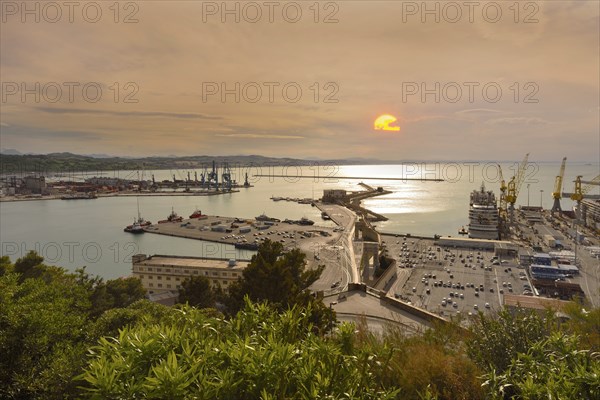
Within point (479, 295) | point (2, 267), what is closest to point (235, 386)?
point (2, 267)

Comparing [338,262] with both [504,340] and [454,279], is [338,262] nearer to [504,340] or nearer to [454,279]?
[454,279]

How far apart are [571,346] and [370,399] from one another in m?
1.48

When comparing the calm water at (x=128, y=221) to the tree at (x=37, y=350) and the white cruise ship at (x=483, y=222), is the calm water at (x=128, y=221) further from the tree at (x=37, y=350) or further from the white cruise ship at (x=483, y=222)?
the tree at (x=37, y=350)

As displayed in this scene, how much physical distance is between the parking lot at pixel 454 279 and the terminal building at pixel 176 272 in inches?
234

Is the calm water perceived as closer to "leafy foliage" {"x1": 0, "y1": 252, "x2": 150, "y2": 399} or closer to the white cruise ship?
the white cruise ship

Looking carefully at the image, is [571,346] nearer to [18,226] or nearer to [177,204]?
[18,226]

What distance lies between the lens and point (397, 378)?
260 cm

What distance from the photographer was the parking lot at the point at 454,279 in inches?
464

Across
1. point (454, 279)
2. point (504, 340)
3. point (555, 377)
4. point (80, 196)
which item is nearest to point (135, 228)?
point (454, 279)

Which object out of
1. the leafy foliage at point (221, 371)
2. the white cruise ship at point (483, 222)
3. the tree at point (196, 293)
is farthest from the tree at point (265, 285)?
the white cruise ship at point (483, 222)

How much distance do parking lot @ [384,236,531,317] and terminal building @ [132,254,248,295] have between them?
5.94 meters

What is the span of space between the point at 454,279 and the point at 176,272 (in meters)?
→ 11.0

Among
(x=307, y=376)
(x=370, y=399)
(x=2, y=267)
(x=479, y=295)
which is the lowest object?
(x=479, y=295)

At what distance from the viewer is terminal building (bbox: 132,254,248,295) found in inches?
493
